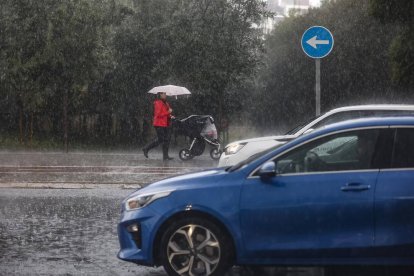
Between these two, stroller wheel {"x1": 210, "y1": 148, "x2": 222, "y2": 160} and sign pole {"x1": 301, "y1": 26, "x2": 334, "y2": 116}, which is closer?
sign pole {"x1": 301, "y1": 26, "x2": 334, "y2": 116}

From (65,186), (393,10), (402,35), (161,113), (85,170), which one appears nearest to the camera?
(65,186)

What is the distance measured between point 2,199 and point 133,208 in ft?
20.8

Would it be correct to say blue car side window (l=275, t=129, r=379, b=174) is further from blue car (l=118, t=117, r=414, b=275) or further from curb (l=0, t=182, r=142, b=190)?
curb (l=0, t=182, r=142, b=190)

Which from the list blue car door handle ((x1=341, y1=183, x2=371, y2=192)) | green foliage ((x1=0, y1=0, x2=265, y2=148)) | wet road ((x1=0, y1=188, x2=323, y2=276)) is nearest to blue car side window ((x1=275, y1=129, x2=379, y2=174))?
blue car door handle ((x1=341, y1=183, x2=371, y2=192))

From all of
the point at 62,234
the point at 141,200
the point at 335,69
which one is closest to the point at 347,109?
the point at 62,234

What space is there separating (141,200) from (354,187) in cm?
188

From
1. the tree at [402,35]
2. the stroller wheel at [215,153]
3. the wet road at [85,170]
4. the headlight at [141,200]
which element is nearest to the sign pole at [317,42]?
the wet road at [85,170]

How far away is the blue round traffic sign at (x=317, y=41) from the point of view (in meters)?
16.6

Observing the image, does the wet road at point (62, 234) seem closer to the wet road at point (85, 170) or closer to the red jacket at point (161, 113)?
the wet road at point (85, 170)

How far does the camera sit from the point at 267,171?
717cm

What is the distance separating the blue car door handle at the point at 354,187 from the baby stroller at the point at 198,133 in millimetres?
Result: 15309

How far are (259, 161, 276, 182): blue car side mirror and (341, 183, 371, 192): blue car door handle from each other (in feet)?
1.96

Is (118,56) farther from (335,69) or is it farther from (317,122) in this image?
(317,122)

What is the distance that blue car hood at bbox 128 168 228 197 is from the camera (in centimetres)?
737
